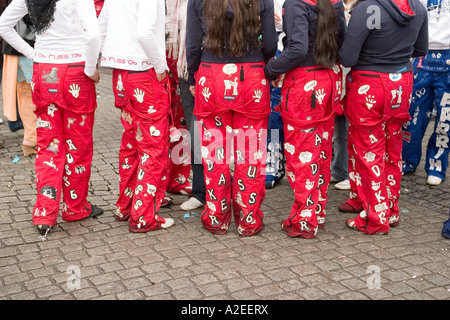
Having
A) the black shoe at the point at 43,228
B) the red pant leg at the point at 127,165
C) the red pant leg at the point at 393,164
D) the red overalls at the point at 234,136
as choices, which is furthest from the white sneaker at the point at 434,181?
the black shoe at the point at 43,228

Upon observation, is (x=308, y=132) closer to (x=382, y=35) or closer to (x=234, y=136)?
(x=234, y=136)

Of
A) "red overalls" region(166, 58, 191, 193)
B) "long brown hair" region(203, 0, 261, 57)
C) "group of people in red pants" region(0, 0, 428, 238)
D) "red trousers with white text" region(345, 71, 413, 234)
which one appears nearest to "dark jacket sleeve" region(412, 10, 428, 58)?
"group of people in red pants" region(0, 0, 428, 238)

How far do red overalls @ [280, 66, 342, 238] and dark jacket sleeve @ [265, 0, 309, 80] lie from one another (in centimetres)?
17

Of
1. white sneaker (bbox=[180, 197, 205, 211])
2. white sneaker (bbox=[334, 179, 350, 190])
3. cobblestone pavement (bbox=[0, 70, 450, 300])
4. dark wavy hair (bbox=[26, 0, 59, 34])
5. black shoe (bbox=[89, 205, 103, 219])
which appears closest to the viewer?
cobblestone pavement (bbox=[0, 70, 450, 300])

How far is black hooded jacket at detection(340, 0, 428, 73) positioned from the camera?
439 centimetres

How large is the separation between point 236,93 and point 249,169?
0.63m

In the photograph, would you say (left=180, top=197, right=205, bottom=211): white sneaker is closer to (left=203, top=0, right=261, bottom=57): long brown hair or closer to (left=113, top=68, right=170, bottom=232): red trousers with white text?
(left=113, top=68, right=170, bottom=232): red trousers with white text

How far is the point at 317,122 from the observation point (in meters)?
4.54

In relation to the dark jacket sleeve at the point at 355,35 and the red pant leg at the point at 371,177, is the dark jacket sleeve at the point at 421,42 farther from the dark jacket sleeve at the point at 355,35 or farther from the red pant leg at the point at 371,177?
the red pant leg at the point at 371,177

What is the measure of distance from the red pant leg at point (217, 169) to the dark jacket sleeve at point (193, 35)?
0.46 meters

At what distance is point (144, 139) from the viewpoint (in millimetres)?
4734

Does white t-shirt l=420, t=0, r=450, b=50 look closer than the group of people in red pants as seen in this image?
No

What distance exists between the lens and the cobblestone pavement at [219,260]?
392cm

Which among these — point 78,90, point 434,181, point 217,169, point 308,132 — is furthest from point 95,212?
point 434,181
